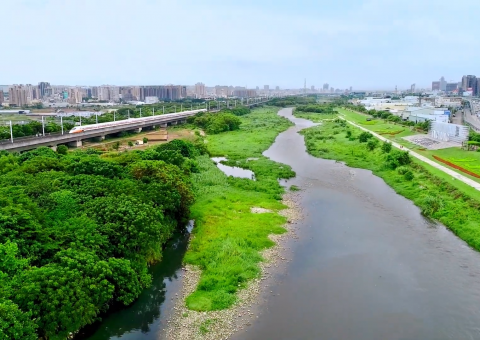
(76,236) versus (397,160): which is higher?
(76,236)

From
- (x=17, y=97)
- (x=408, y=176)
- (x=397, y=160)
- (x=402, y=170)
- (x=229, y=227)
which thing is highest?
(x=17, y=97)

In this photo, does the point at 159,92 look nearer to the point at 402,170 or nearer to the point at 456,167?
the point at 402,170

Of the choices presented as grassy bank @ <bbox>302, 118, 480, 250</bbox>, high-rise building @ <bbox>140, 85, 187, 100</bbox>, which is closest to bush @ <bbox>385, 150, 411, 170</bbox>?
grassy bank @ <bbox>302, 118, 480, 250</bbox>

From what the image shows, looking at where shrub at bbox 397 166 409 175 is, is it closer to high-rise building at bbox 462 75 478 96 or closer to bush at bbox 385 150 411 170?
bush at bbox 385 150 411 170

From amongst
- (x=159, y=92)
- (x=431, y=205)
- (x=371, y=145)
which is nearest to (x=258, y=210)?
(x=431, y=205)

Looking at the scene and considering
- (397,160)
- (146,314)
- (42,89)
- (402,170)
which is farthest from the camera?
(42,89)

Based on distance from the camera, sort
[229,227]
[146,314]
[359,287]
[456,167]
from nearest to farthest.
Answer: [146,314]
[359,287]
[229,227]
[456,167]

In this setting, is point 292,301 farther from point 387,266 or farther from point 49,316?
point 49,316
